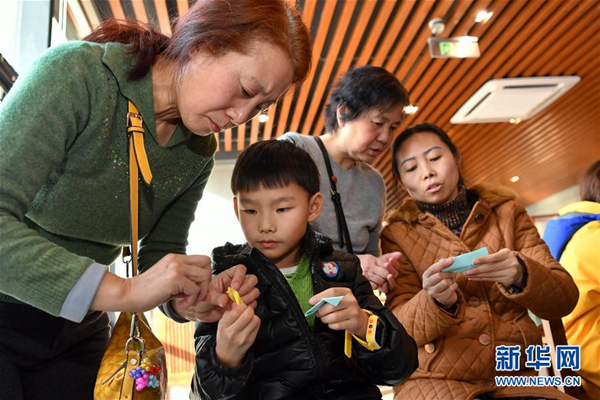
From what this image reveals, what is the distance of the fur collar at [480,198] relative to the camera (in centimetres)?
205

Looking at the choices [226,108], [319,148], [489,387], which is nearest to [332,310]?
[226,108]

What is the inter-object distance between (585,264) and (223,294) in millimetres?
1814

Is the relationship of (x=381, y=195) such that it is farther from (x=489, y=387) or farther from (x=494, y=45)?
(x=494, y=45)

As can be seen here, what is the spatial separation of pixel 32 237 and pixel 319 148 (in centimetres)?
141

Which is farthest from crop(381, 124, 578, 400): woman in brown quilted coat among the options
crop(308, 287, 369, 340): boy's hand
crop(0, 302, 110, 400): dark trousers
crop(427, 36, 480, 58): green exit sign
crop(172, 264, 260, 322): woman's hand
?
crop(427, 36, 480, 58): green exit sign

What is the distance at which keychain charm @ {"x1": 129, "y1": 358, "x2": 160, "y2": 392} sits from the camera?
3.63ft

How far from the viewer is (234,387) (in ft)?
3.87

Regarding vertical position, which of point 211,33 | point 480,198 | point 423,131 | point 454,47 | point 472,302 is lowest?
point 472,302

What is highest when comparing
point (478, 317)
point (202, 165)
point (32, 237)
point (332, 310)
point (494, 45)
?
point (494, 45)

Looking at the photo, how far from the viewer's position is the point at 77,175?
1.17 m

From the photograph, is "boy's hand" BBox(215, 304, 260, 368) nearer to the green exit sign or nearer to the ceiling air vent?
the green exit sign

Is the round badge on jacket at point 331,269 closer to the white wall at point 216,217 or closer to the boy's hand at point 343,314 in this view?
the boy's hand at point 343,314

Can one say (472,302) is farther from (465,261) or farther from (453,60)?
(453,60)

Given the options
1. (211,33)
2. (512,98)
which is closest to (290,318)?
(211,33)
